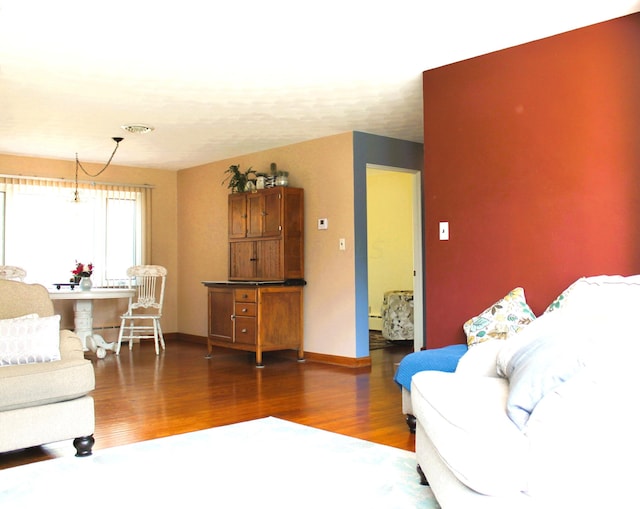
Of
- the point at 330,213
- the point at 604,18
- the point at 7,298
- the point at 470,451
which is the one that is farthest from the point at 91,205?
the point at 470,451

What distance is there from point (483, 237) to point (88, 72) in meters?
2.91

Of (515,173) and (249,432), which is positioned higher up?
(515,173)

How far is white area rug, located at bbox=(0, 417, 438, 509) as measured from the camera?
8.66 ft

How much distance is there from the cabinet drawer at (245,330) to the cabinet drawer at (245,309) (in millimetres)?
47

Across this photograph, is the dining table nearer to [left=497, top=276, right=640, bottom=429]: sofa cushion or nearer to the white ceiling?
the white ceiling

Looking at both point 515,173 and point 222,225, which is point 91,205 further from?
point 515,173

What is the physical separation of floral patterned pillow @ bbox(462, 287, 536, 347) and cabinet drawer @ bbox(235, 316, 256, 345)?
2.94 m

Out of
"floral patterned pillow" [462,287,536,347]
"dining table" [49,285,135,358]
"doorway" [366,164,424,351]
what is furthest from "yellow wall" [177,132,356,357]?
"floral patterned pillow" [462,287,536,347]

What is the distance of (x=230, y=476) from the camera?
9.66 feet

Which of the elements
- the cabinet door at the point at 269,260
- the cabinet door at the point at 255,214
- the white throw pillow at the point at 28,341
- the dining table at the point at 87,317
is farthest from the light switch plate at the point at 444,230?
the dining table at the point at 87,317

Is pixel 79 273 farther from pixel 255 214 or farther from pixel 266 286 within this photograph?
pixel 266 286

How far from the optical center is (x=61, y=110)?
5.46 m

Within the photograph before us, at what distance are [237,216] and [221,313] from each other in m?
1.12

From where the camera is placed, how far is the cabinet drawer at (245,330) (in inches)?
251
